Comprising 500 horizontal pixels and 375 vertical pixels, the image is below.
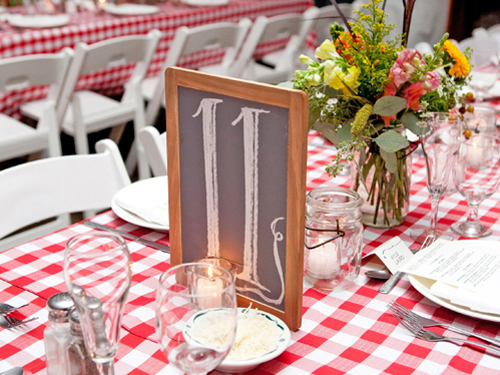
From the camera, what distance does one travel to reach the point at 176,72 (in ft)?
2.71

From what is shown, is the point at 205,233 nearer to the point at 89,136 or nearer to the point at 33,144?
the point at 33,144

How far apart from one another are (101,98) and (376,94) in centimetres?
218

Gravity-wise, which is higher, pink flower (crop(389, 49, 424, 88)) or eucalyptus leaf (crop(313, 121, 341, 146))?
pink flower (crop(389, 49, 424, 88))

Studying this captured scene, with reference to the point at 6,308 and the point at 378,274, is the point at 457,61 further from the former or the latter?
the point at 6,308

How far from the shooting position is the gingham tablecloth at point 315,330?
0.72 metres

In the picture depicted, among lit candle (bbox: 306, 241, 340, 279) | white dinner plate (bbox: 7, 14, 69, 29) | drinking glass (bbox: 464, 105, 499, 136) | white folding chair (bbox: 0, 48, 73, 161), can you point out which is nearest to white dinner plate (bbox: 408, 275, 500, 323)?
lit candle (bbox: 306, 241, 340, 279)

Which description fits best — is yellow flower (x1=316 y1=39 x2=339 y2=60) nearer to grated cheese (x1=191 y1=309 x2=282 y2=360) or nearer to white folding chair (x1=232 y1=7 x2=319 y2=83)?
grated cheese (x1=191 y1=309 x2=282 y2=360)

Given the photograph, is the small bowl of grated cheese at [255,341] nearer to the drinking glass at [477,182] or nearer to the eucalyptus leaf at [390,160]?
the eucalyptus leaf at [390,160]

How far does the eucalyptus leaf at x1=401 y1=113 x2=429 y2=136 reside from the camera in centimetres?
104

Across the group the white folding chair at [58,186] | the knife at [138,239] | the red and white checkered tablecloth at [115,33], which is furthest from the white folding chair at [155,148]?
the red and white checkered tablecloth at [115,33]

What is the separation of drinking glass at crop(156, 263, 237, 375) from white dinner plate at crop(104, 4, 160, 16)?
10.6ft

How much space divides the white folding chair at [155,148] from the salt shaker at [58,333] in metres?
0.87

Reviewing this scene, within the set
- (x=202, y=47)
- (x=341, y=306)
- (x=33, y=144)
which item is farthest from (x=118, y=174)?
(x=202, y=47)

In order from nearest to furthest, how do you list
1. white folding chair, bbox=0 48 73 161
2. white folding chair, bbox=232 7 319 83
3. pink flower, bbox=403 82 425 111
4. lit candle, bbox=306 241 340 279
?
1. lit candle, bbox=306 241 340 279
2. pink flower, bbox=403 82 425 111
3. white folding chair, bbox=0 48 73 161
4. white folding chair, bbox=232 7 319 83
